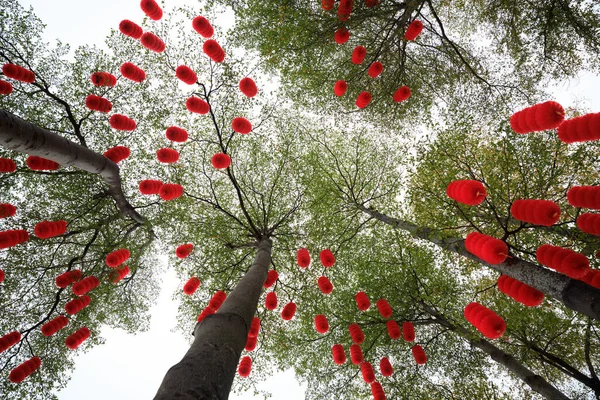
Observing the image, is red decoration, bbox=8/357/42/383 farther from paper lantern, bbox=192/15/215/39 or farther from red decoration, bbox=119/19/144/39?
paper lantern, bbox=192/15/215/39

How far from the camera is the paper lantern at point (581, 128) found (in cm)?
356

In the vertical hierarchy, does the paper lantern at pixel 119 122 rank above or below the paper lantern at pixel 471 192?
above

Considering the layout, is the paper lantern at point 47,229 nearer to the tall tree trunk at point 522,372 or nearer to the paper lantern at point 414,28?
the paper lantern at point 414,28

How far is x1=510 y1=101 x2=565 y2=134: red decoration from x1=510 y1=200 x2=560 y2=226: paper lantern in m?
1.07

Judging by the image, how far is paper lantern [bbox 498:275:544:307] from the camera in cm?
469

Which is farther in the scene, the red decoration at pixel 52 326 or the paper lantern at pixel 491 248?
the red decoration at pixel 52 326

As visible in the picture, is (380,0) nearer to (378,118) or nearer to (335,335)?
(378,118)

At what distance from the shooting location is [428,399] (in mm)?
9406

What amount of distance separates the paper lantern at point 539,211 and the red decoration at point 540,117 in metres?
1.07

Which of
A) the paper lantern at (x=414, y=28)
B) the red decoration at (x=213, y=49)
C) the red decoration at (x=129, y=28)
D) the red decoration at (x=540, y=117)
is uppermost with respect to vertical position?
the paper lantern at (x=414, y=28)

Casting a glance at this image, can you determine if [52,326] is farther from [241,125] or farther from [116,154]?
[241,125]

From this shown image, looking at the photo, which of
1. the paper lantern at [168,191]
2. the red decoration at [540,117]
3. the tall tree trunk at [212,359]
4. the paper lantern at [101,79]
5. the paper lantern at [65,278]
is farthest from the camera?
the paper lantern at [65,278]

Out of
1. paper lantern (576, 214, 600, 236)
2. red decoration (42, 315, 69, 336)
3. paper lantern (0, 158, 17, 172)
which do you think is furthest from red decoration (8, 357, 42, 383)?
paper lantern (576, 214, 600, 236)

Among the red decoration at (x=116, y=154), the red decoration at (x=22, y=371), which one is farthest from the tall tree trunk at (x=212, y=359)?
the red decoration at (x=22, y=371)
